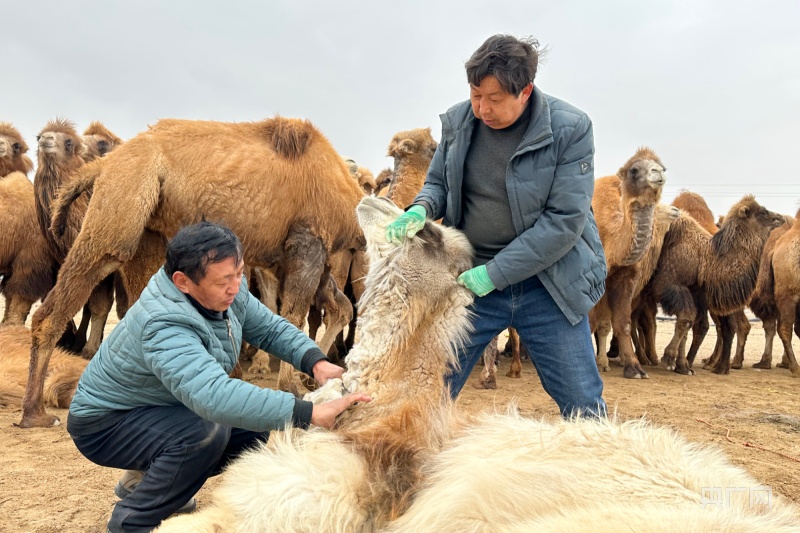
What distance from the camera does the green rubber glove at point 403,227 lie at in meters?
2.94

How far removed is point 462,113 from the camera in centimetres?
355

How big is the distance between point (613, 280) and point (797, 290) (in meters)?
3.74

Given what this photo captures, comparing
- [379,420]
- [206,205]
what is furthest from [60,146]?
[379,420]

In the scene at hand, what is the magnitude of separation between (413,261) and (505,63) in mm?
994

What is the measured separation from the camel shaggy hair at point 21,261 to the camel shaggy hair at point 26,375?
8.16ft

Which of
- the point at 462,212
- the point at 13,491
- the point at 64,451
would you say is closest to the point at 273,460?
the point at 462,212

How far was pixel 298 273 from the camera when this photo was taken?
704 cm

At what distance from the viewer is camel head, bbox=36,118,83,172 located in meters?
8.21

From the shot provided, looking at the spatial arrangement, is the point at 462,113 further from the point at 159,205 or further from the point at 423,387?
the point at 159,205

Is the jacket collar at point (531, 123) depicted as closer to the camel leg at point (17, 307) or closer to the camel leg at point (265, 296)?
the camel leg at point (265, 296)

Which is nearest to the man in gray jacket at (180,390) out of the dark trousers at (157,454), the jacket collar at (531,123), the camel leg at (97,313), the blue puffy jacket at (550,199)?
the dark trousers at (157,454)

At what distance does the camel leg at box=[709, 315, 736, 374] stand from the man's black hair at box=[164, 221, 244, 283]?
11.0 metres

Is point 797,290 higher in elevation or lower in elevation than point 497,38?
lower

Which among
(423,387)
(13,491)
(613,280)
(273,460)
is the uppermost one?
(613,280)
